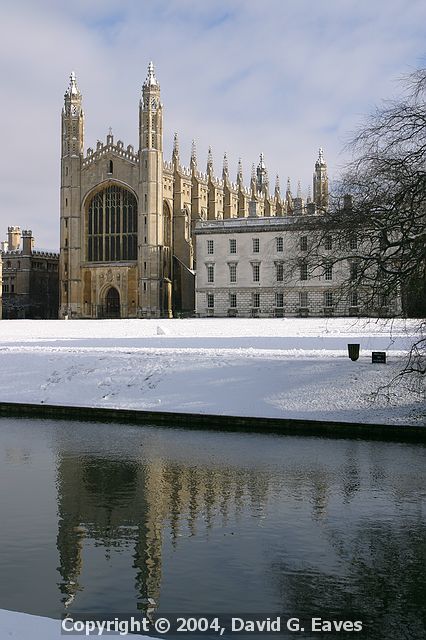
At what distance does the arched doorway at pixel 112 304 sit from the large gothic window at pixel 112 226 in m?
3.54

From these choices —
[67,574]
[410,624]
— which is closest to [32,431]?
[67,574]

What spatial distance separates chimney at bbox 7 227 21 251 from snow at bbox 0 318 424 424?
77.0m

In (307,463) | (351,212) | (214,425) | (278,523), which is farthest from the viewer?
(214,425)

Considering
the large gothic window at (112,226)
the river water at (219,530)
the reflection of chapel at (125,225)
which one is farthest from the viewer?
the large gothic window at (112,226)

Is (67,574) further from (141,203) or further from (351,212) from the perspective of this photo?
(141,203)

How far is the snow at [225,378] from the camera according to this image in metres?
26.4

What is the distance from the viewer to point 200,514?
15.3 metres

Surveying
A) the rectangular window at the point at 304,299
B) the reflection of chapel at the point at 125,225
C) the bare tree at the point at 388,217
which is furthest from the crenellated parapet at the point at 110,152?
the bare tree at the point at 388,217

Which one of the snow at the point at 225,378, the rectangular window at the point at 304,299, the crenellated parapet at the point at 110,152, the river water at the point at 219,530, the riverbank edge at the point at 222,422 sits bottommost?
the river water at the point at 219,530

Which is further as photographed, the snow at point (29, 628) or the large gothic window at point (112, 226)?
the large gothic window at point (112, 226)

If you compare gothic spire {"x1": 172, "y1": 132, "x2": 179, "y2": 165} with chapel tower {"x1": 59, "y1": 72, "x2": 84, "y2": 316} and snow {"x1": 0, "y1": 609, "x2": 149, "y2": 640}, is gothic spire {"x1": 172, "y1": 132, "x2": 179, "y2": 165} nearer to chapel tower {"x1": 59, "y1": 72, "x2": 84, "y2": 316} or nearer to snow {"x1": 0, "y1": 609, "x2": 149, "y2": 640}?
chapel tower {"x1": 59, "y1": 72, "x2": 84, "y2": 316}

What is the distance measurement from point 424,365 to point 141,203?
207ft

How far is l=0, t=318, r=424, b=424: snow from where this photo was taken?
26.4m

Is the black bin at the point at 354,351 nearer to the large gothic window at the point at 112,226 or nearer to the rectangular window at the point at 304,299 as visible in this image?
the rectangular window at the point at 304,299
